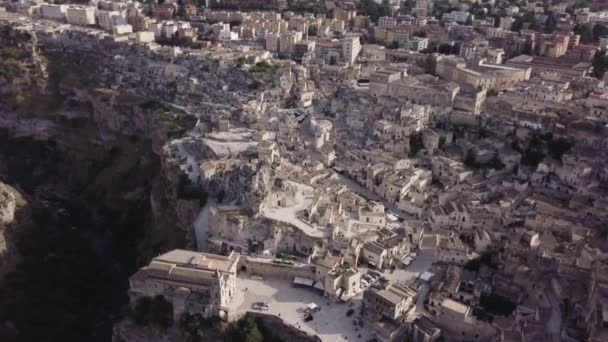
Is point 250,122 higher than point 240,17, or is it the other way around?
point 240,17

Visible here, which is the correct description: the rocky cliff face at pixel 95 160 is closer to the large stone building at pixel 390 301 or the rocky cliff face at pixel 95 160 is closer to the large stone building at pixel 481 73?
the large stone building at pixel 390 301

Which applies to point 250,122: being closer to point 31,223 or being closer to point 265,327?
point 31,223

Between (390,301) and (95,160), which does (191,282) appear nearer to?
(390,301)

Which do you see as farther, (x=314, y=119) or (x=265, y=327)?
(x=314, y=119)

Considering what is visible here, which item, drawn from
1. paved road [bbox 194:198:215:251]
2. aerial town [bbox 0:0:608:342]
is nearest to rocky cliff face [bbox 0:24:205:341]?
paved road [bbox 194:198:215:251]

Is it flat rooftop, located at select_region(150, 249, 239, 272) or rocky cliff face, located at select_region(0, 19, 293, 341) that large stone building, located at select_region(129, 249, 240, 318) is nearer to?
flat rooftop, located at select_region(150, 249, 239, 272)

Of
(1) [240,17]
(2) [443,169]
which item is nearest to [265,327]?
(2) [443,169]
